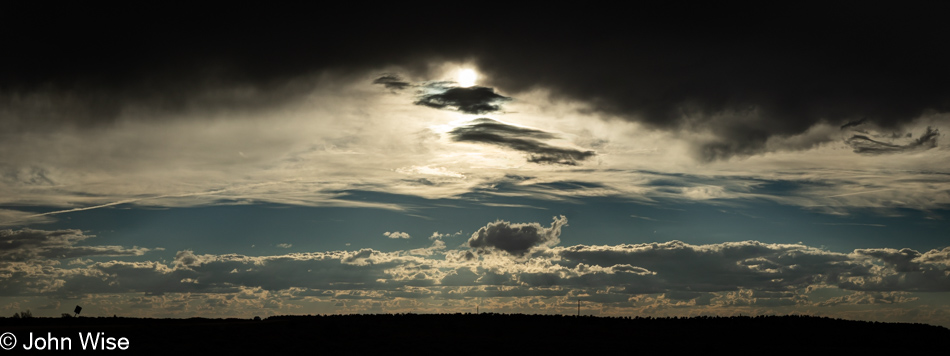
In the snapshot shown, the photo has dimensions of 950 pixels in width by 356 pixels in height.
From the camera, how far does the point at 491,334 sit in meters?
90.9

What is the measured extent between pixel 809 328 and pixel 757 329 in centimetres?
1149

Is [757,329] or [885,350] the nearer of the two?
[885,350]

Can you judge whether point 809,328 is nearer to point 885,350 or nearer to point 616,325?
point 885,350

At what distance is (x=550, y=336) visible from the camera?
8800 cm

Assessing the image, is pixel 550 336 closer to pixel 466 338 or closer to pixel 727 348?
pixel 466 338

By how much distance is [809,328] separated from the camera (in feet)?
363

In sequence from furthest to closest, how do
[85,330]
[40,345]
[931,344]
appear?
[931,344], [85,330], [40,345]

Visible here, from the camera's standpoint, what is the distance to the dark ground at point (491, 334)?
2574 inches

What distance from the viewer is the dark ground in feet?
214

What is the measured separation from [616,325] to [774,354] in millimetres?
31223

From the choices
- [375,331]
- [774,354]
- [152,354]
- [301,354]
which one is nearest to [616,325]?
[774,354]

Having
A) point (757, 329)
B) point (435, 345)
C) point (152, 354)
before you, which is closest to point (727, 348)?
point (757, 329)

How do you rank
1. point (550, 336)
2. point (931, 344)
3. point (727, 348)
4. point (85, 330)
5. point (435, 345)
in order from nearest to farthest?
point (85, 330)
point (435, 345)
point (727, 348)
point (550, 336)
point (931, 344)

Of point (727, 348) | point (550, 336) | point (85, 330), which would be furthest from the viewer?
point (550, 336)
